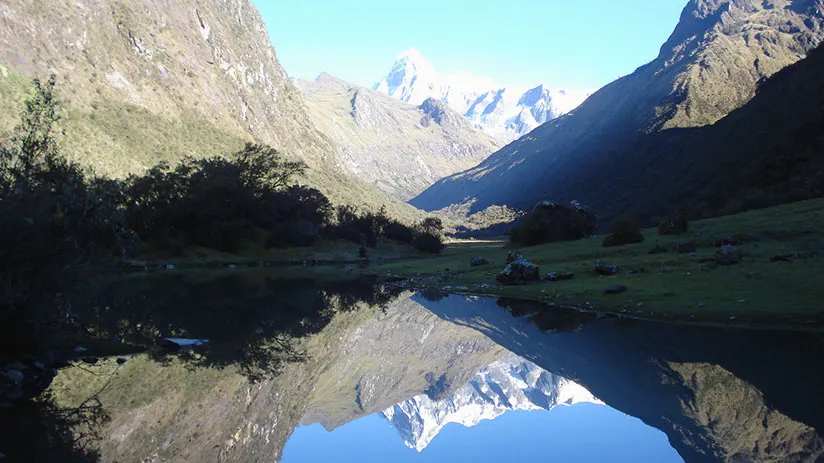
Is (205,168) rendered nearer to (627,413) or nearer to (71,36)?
(627,413)

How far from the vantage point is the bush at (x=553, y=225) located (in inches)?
2869

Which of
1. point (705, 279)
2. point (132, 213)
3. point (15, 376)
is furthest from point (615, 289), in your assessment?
point (132, 213)

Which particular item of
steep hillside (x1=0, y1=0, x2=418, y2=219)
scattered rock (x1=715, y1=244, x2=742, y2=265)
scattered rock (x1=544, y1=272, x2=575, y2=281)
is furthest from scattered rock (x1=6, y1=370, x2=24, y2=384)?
steep hillside (x1=0, y1=0, x2=418, y2=219)

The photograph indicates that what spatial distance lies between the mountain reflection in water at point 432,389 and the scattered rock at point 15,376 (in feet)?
2.76

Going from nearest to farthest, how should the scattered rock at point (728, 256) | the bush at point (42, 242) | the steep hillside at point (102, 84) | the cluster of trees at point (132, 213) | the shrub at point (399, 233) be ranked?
the bush at point (42, 242), the cluster of trees at point (132, 213), the scattered rock at point (728, 256), the shrub at point (399, 233), the steep hillside at point (102, 84)

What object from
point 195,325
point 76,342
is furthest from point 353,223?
point 76,342

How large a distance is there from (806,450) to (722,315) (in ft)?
48.4

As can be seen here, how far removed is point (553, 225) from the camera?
73.2 meters

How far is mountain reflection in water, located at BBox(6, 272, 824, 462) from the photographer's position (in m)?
11.4

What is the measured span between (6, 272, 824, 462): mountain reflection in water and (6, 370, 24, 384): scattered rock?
840 millimetres

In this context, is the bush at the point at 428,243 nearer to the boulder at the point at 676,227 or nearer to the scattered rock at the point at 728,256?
the boulder at the point at 676,227

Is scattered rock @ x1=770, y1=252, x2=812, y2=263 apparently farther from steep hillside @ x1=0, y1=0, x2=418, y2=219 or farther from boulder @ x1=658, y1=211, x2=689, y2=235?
steep hillside @ x1=0, y1=0, x2=418, y2=219

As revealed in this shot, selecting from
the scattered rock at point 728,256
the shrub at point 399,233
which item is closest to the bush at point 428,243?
the shrub at point 399,233

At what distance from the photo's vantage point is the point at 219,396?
14.5 meters
